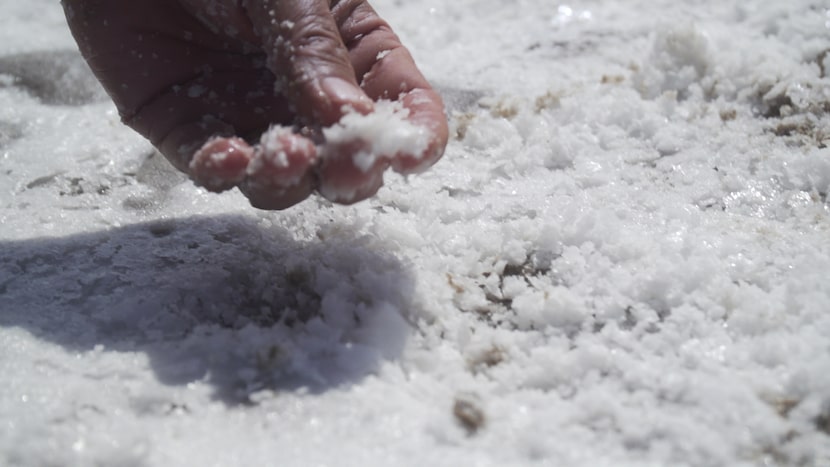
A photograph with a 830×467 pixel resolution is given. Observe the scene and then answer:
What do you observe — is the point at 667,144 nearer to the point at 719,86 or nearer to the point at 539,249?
the point at 719,86

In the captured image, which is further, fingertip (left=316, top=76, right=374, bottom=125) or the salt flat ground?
fingertip (left=316, top=76, right=374, bottom=125)

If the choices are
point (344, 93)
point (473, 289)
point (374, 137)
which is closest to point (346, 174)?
point (374, 137)

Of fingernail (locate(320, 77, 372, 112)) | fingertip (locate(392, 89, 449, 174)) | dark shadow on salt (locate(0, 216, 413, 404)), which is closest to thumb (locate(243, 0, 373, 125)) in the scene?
fingernail (locate(320, 77, 372, 112))

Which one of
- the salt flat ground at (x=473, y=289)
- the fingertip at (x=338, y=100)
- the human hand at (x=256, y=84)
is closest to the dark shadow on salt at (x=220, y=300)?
the salt flat ground at (x=473, y=289)

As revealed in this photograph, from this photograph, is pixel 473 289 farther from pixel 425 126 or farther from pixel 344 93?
pixel 344 93

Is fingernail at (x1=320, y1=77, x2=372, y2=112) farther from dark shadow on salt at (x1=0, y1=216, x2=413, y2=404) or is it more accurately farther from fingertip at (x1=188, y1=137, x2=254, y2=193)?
dark shadow on salt at (x1=0, y1=216, x2=413, y2=404)

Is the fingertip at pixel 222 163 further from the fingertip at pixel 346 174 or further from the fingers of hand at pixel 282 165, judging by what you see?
the fingertip at pixel 346 174
